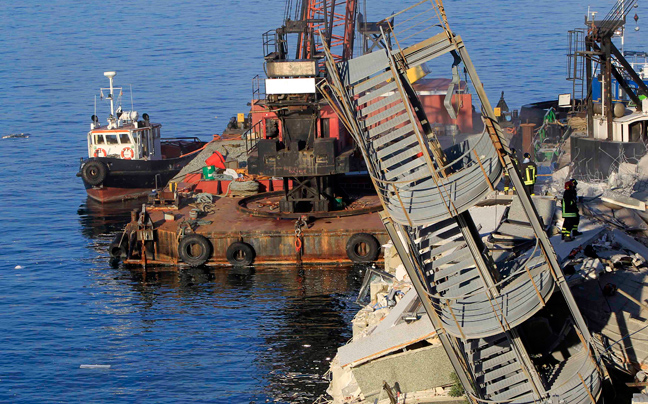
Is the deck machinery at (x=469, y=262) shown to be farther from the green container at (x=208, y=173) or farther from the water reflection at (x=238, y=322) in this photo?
the green container at (x=208, y=173)

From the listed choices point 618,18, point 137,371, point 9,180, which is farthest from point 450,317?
point 9,180

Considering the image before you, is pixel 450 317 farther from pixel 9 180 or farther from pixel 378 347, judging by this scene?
pixel 9 180

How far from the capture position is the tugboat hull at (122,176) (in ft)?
163

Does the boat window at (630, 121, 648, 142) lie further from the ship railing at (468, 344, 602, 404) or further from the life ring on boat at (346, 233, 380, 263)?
the ship railing at (468, 344, 602, 404)

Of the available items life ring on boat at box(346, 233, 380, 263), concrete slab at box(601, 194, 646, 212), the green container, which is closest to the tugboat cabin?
the green container

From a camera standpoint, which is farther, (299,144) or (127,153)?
(127,153)

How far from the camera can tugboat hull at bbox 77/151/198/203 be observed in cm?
4953

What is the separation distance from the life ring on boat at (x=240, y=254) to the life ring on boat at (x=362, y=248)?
389 centimetres

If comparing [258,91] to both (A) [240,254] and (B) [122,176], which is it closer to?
(A) [240,254]

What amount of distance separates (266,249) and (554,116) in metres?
22.3

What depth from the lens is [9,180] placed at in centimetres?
5881

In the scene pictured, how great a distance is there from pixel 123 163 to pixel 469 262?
36.0 m

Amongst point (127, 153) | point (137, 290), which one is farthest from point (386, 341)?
point (127, 153)

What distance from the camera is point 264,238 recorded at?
115 ft
